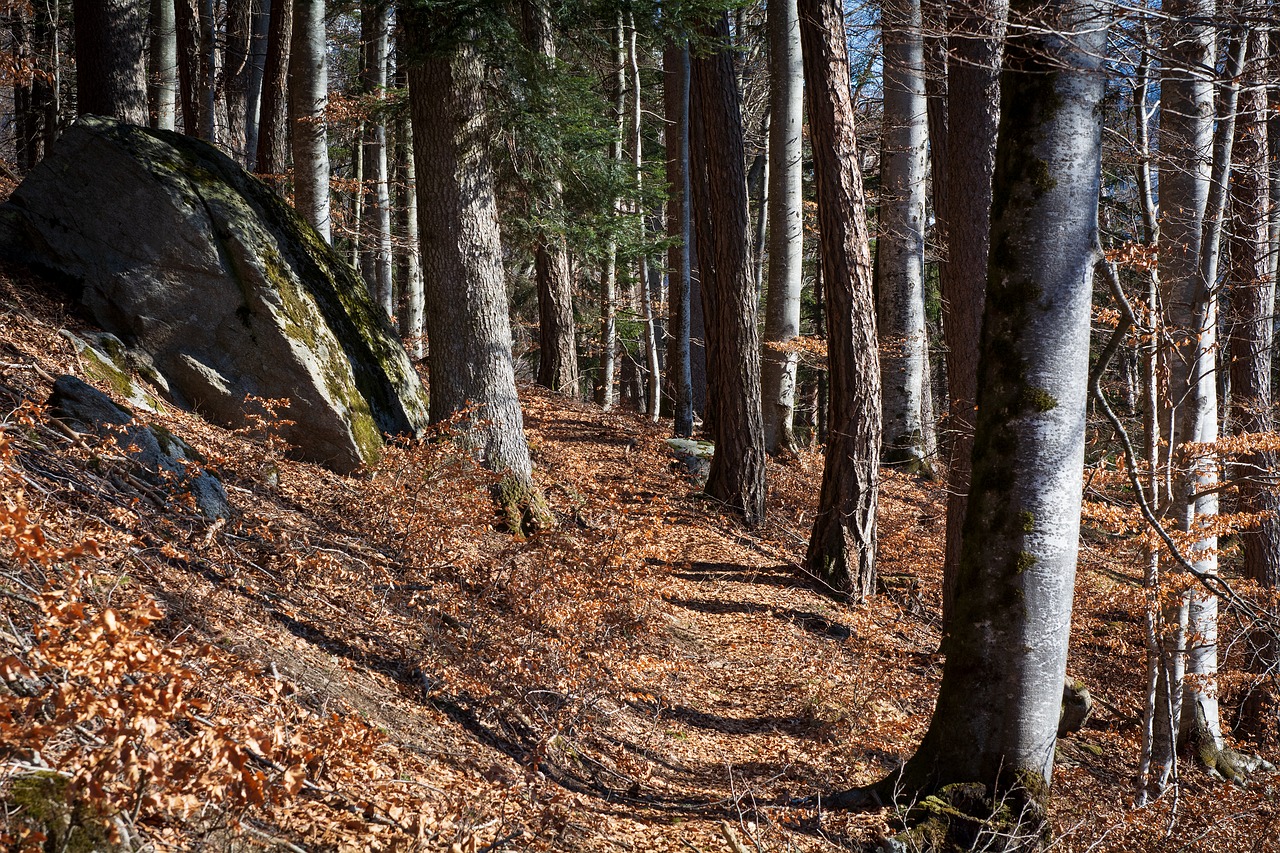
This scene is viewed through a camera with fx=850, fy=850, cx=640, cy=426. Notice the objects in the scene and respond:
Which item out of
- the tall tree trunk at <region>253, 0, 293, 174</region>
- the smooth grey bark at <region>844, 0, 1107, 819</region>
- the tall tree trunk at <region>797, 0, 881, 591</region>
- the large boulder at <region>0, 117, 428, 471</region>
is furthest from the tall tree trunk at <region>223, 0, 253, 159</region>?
the smooth grey bark at <region>844, 0, 1107, 819</region>

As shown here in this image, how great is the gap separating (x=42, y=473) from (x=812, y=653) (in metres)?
6.05

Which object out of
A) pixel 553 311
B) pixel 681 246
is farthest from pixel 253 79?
pixel 681 246

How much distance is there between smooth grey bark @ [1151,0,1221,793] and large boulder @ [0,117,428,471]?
6631 mm

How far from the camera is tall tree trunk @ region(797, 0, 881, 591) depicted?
857 cm

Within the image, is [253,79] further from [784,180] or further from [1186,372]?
[1186,372]

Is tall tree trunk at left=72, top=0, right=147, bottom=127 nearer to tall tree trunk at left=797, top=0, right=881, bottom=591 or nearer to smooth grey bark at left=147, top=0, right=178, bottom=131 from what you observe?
smooth grey bark at left=147, top=0, right=178, bottom=131

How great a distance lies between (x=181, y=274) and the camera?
7242 millimetres

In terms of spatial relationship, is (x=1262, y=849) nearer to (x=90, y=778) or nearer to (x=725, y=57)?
(x=90, y=778)

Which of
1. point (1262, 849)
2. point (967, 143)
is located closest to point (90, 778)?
point (1262, 849)

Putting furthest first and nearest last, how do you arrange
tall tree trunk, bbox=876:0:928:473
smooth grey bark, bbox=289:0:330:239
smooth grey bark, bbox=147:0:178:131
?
1. tall tree trunk, bbox=876:0:928:473
2. smooth grey bark, bbox=147:0:178:131
3. smooth grey bark, bbox=289:0:330:239

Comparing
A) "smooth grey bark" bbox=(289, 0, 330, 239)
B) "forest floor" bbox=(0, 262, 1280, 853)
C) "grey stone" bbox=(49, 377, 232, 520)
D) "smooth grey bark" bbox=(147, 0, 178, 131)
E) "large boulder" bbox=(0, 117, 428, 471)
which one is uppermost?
"smooth grey bark" bbox=(147, 0, 178, 131)

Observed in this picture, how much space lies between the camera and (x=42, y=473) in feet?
15.5

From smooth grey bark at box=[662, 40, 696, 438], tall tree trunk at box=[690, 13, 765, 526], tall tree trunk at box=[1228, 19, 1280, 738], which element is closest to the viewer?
tall tree trunk at box=[1228, 19, 1280, 738]

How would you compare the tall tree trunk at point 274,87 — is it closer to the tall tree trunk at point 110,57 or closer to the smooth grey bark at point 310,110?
the smooth grey bark at point 310,110
